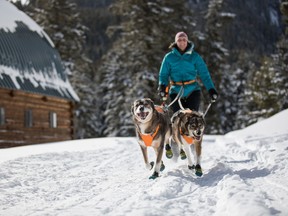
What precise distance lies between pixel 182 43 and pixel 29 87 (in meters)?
13.3

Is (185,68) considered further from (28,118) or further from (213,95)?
(28,118)

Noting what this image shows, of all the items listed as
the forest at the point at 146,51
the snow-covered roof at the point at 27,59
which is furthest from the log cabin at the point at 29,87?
the forest at the point at 146,51

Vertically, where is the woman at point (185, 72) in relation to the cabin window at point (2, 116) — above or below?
above

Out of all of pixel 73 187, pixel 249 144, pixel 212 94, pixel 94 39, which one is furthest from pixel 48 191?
pixel 94 39

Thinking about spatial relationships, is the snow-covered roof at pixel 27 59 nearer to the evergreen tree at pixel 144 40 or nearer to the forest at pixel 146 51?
the evergreen tree at pixel 144 40

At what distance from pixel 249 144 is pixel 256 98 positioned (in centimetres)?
2050

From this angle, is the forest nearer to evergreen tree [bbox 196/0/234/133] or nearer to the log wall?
evergreen tree [bbox 196/0/234/133]

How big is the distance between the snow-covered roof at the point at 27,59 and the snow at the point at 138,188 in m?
10.5

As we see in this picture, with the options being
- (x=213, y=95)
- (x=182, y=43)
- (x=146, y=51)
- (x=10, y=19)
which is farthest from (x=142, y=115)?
(x=146, y=51)

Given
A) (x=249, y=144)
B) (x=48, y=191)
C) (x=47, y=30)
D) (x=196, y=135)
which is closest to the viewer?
(x=48, y=191)

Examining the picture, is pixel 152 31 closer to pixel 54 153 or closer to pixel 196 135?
pixel 54 153

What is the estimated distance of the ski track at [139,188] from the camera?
3.85 meters

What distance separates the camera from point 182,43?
7020 mm

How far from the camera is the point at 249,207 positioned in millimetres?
3453
